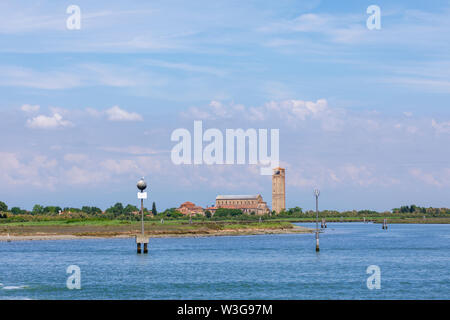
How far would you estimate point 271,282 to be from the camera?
58750 mm

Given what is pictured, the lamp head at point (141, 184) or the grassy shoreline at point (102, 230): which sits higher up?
the lamp head at point (141, 184)

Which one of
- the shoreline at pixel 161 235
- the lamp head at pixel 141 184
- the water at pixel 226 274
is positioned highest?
the lamp head at pixel 141 184

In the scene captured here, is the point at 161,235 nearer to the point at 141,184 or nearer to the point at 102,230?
the point at 102,230

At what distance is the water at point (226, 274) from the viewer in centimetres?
5131

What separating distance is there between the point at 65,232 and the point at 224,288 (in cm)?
10720

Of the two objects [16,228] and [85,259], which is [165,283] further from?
[16,228]
